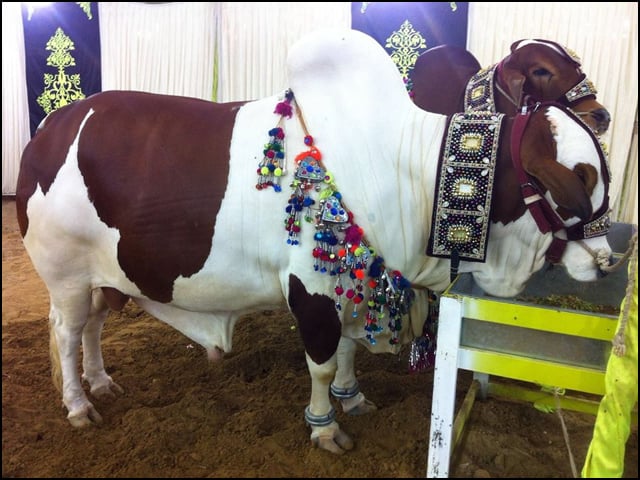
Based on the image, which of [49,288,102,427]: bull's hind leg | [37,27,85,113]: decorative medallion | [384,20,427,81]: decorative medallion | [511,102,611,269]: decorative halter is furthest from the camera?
[37,27,85,113]: decorative medallion

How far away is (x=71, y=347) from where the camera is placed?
2.22 meters

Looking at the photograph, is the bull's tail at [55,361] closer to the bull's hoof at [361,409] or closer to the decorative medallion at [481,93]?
the bull's hoof at [361,409]

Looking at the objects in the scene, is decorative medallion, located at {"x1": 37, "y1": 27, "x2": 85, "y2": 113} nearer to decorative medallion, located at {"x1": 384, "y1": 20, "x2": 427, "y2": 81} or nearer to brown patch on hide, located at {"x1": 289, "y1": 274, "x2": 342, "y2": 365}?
decorative medallion, located at {"x1": 384, "y1": 20, "x2": 427, "y2": 81}

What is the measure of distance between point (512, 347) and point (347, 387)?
35.5 inches

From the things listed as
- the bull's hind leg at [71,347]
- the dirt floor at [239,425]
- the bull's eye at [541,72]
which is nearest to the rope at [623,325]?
the dirt floor at [239,425]

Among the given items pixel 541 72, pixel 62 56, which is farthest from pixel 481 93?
pixel 62 56

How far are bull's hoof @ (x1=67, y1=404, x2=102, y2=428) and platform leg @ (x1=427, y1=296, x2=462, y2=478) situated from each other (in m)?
1.32

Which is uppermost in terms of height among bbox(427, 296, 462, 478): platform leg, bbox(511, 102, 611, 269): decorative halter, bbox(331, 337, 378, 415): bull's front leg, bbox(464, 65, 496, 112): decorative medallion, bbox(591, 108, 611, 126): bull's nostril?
bbox(464, 65, 496, 112): decorative medallion

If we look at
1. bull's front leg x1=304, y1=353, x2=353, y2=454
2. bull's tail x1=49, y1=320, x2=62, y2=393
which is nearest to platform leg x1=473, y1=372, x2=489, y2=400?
bull's front leg x1=304, y1=353, x2=353, y2=454

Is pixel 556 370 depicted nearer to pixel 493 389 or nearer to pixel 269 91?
pixel 493 389

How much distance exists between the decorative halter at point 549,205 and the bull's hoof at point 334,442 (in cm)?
101

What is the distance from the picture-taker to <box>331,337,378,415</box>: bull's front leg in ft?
7.53

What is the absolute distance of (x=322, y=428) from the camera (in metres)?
2.05

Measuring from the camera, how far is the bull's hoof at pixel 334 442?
6.60 ft
